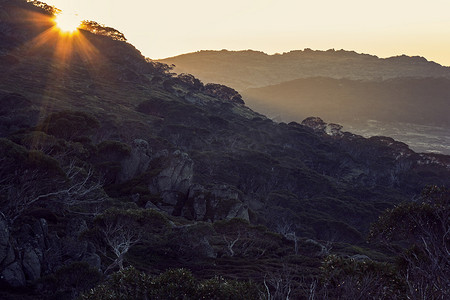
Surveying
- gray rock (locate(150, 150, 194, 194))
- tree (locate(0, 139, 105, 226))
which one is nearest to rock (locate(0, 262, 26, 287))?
tree (locate(0, 139, 105, 226))

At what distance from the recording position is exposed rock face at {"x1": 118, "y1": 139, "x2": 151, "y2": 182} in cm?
4895

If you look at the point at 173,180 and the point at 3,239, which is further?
the point at 173,180

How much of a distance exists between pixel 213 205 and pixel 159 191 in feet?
25.9

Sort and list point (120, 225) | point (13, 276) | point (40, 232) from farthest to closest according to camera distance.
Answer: point (120, 225), point (40, 232), point (13, 276)

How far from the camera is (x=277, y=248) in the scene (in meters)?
36.0

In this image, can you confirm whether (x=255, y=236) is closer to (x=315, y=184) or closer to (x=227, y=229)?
(x=227, y=229)

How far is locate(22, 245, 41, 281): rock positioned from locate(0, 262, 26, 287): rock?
2.06 feet

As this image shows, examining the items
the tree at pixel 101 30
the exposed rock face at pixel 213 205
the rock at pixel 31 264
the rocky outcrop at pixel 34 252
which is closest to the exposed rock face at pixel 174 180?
the exposed rock face at pixel 213 205

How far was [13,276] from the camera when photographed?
17234mm

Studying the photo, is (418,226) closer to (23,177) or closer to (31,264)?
(31,264)

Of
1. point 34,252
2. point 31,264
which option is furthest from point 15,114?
point 31,264

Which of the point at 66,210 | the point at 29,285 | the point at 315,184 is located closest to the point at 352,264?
the point at 29,285

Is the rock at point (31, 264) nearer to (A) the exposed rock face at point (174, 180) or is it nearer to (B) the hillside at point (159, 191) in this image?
(B) the hillside at point (159, 191)

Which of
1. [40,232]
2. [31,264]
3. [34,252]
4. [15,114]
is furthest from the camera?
[15,114]
